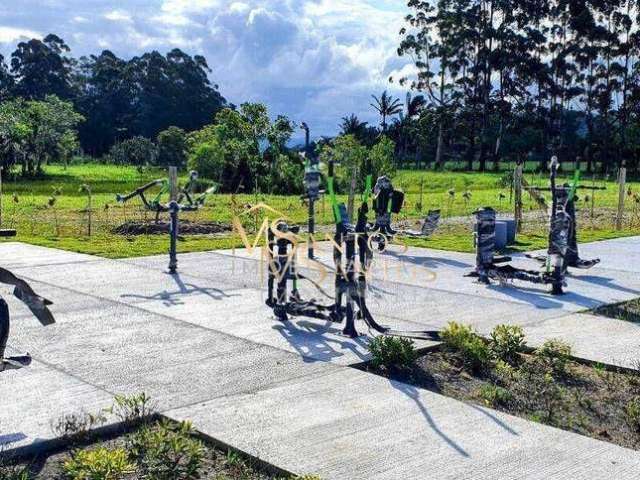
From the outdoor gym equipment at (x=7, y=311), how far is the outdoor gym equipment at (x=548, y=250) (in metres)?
6.83

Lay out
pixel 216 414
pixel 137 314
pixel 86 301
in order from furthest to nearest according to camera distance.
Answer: pixel 86 301, pixel 137 314, pixel 216 414

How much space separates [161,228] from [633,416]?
45.4 feet

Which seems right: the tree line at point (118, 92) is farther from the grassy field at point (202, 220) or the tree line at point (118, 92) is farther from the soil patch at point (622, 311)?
the soil patch at point (622, 311)

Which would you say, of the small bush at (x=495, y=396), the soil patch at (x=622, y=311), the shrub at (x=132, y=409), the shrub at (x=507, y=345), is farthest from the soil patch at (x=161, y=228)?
the small bush at (x=495, y=396)

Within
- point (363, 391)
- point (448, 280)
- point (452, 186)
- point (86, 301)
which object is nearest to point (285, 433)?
point (363, 391)

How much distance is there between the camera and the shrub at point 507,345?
7.27 meters

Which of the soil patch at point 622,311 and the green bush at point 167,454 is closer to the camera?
the green bush at point 167,454

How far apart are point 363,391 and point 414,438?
1.05 metres

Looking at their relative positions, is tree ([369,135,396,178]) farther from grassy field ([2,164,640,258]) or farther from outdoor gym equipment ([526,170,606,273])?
outdoor gym equipment ([526,170,606,273])

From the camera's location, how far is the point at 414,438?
203 inches

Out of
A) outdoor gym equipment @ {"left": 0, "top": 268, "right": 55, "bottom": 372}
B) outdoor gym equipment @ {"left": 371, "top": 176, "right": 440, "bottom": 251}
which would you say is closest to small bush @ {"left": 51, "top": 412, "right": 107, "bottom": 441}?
outdoor gym equipment @ {"left": 0, "top": 268, "right": 55, "bottom": 372}

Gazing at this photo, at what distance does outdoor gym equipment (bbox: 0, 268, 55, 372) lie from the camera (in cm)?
519

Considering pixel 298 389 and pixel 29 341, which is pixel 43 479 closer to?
pixel 298 389

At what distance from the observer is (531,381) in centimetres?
666
